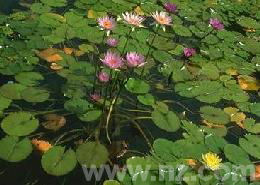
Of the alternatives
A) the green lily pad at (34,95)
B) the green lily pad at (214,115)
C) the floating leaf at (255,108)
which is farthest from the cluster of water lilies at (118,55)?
the floating leaf at (255,108)

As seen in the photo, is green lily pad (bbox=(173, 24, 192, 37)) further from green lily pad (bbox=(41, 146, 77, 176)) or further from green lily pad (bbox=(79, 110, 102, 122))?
green lily pad (bbox=(41, 146, 77, 176))

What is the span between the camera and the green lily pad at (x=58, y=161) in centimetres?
183

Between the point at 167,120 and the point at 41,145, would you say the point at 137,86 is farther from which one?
the point at 41,145

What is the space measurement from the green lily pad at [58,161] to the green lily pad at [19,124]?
0.19m

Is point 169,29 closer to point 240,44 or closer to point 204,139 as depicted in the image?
point 240,44

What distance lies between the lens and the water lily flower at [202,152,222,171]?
6.33 ft

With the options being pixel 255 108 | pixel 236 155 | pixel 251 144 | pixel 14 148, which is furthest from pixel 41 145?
pixel 255 108

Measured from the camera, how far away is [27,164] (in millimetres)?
1862

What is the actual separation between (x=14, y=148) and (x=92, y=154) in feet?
1.24

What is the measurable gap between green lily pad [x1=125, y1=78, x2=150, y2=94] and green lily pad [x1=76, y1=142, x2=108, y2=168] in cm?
52

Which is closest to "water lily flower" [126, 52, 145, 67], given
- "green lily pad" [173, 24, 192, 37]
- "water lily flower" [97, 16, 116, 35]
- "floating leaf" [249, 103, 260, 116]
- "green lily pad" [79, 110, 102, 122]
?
"water lily flower" [97, 16, 116, 35]

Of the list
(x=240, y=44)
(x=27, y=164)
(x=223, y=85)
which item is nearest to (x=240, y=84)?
(x=223, y=85)

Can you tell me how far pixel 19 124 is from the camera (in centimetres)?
203

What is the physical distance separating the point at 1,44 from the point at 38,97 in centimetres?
60
